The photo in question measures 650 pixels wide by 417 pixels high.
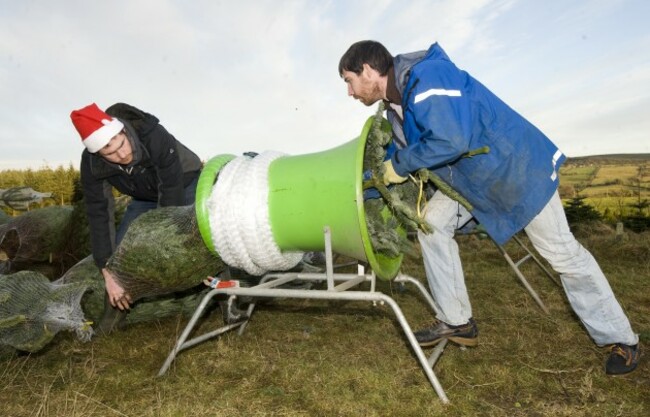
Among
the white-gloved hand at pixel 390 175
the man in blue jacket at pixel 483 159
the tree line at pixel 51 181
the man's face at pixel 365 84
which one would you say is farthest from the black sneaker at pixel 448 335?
the tree line at pixel 51 181

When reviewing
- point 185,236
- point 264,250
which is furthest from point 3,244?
point 264,250

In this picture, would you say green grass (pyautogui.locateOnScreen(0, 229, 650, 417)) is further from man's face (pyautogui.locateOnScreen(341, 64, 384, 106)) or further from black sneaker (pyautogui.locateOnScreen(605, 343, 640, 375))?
man's face (pyautogui.locateOnScreen(341, 64, 384, 106))

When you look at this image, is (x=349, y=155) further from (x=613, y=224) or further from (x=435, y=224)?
(x=613, y=224)

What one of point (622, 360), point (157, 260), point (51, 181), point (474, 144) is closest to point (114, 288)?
point (157, 260)

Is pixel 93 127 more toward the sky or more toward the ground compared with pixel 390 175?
more toward the sky

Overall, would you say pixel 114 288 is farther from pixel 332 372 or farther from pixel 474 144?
pixel 474 144

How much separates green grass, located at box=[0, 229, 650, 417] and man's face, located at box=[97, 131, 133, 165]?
4.14 ft

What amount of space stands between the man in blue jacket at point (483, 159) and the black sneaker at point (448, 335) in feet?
2.04

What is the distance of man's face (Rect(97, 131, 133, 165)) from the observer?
121 inches

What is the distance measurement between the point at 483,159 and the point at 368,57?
0.86m

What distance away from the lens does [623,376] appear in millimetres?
2623

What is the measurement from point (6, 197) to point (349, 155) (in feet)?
29.6

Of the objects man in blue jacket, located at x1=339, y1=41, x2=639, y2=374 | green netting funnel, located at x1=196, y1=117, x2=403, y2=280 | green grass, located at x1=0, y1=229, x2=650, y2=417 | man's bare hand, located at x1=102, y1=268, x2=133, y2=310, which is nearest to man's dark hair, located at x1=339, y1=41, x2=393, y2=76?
man in blue jacket, located at x1=339, y1=41, x2=639, y2=374

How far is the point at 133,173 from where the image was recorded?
3.39m
